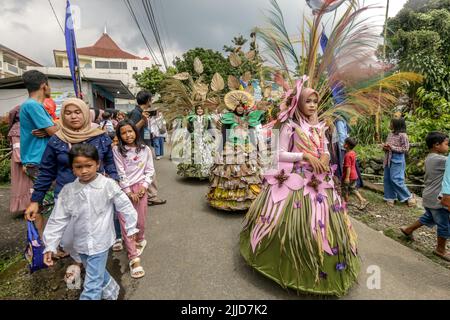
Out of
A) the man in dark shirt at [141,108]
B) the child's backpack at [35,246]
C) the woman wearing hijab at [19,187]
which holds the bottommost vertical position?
the child's backpack at [35,246]

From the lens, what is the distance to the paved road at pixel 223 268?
2254 millimetres

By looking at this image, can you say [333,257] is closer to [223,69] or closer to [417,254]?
[417,254]

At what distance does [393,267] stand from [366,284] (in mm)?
541

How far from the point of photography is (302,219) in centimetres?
216

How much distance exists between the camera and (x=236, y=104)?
4078mm

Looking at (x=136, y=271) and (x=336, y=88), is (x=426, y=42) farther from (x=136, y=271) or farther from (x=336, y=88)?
(x=136, y=271)

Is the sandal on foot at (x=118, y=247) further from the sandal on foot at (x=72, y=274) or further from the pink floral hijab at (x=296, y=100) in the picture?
the pink floral hijab at (x=296, y=100)

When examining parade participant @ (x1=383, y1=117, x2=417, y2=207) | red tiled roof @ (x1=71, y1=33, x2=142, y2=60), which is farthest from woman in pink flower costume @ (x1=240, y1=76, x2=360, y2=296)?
red tiled roof @ (x1=71, y1=33, x2=142, y2=60)

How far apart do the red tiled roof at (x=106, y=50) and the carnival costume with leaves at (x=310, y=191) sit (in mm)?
47322

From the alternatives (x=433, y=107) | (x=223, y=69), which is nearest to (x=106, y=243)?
(x=433, y=107)

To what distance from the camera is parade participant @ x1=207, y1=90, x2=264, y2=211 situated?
397 centimetres

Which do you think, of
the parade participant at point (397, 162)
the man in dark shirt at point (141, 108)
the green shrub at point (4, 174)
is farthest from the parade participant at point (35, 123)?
the green shrub at point (4, 174)

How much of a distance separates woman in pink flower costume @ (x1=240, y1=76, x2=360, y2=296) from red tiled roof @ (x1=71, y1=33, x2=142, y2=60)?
47.6 metres
